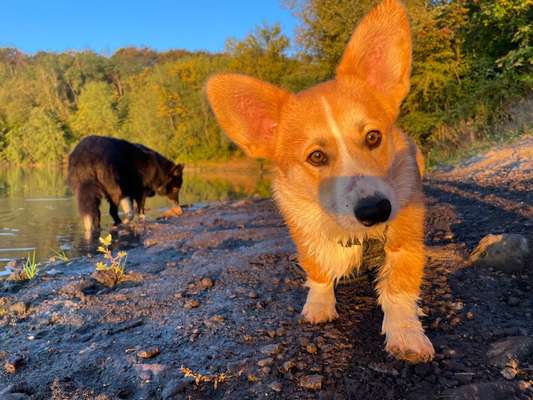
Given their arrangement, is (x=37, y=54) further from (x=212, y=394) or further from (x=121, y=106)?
(x=212, y=394)

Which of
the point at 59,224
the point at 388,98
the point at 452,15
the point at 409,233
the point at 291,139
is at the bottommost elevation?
the point at 59,224

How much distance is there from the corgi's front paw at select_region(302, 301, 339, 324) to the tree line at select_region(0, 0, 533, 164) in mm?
1483

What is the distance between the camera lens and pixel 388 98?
285cm

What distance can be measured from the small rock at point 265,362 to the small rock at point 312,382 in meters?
0.21

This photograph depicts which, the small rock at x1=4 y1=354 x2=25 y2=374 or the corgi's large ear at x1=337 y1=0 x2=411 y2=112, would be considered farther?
the corgi's large ear at x1=337 y1=0 x2=411 y2=112

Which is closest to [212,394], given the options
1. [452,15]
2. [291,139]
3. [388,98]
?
[291,139]

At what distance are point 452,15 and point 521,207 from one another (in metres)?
16.4

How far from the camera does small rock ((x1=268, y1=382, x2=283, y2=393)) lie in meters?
1.78

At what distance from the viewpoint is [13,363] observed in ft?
7.70

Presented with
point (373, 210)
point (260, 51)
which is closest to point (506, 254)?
point (373, 210)

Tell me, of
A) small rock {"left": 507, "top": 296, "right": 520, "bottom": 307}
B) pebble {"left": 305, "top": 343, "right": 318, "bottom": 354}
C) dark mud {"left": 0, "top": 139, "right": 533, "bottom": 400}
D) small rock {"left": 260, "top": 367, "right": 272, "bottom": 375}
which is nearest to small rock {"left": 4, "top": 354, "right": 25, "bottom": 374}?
dark mud {"left": 0, "top": 139, "right": 533, "bottom": 400}

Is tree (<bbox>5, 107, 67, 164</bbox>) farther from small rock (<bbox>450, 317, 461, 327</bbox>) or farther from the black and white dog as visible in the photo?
small rock (<bbox>450, 317, 461, 327</bbox>)

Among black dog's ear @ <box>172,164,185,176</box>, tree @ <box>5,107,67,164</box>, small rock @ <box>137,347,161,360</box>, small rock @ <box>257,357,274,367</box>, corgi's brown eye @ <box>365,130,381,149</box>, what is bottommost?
small rock @ <box>137,347,161,360</box>

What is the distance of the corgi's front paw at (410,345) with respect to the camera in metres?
1.89
